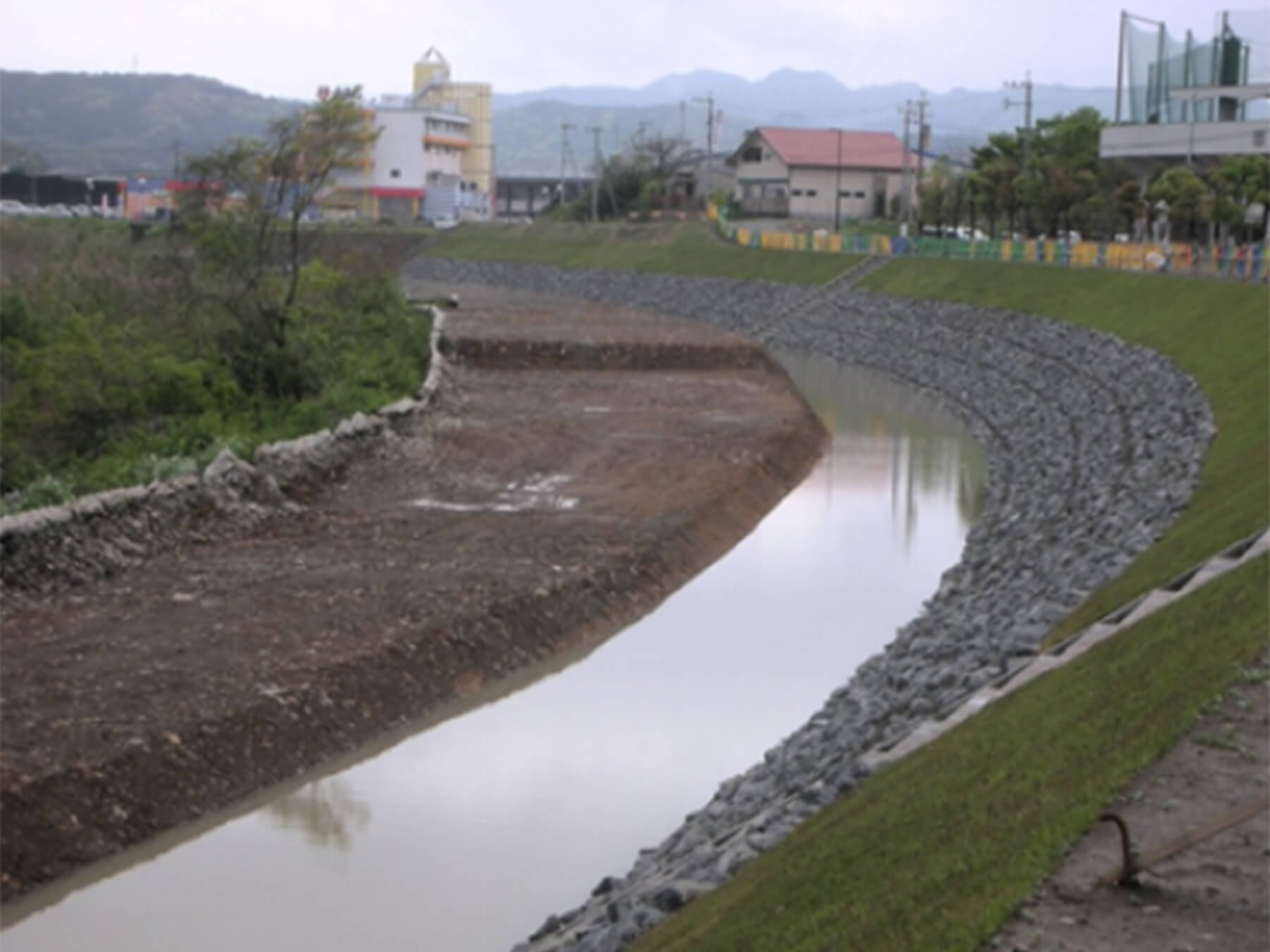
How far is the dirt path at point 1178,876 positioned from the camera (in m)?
8.90

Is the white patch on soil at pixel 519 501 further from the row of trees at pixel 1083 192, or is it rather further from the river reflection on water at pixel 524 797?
the row of trees at pixel 1083 192

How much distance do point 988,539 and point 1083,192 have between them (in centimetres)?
4860

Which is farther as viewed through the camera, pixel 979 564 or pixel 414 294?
pixel 414 294

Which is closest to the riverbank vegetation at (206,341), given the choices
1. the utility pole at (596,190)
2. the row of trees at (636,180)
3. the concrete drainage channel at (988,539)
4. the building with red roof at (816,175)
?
the concrete drainage channel at (988,539)

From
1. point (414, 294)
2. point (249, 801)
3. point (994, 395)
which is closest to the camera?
point (249, 801)

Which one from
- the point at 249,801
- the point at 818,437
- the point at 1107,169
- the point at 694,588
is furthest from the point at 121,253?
the point at 249,801

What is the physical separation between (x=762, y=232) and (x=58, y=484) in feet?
232

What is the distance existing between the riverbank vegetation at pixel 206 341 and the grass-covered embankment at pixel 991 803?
48.9ft

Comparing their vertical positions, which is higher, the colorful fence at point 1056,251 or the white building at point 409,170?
the white building at point 409,170

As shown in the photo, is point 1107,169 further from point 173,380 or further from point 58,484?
point 58,484

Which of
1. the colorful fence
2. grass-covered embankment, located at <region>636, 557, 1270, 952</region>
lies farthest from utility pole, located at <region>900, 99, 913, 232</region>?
grass-covered embankment, located at <region>636, 557, 1270, 952</region>

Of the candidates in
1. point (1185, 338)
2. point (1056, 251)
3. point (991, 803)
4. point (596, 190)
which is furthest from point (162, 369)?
point (596, 190)

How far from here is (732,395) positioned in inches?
1930

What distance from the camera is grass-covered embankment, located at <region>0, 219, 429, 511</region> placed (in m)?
29.8
